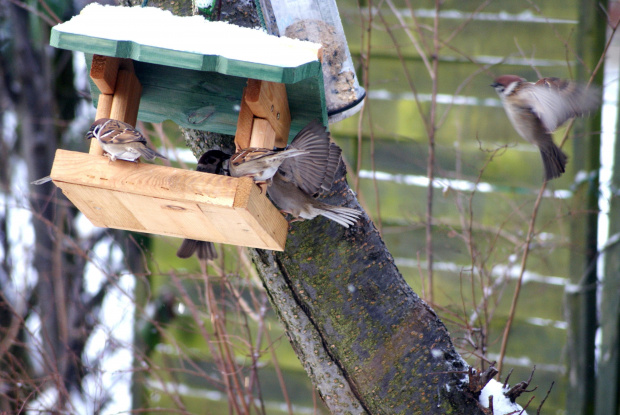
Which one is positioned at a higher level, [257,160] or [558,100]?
[558,100]

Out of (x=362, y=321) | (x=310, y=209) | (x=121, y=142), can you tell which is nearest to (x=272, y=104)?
(x=310, y=209)

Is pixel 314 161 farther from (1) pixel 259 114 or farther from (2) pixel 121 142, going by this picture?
(2) pixel 121 142

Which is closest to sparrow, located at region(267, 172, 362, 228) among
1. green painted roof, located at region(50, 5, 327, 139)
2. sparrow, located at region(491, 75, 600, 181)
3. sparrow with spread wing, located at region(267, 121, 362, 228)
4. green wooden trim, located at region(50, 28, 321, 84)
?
sparrow with spread wing, located at region(267, 121, 362, 228)

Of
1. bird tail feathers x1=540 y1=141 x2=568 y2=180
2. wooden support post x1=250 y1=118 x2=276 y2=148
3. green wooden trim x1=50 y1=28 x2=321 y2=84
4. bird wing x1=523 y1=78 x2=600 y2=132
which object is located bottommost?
wooden support post x1=250 y1=118 x2=276 y2=148

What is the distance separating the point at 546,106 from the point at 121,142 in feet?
4.25

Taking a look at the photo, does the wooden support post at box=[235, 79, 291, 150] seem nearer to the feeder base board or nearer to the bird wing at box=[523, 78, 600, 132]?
the feeder base board

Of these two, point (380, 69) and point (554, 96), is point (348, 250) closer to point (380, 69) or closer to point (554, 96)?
point (554, 96)

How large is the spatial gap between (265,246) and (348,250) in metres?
0.26

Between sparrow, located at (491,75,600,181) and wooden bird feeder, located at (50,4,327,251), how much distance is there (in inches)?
26.9

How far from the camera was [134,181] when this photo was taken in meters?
1.39

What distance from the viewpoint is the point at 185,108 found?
68.8 inches

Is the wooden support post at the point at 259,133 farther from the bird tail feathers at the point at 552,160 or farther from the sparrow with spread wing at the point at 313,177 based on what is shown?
the bird tail feathers at the point at 552,160

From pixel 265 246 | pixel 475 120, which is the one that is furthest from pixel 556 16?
pixel 265 246

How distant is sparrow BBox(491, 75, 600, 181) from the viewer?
1.82 metres
